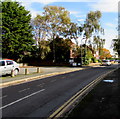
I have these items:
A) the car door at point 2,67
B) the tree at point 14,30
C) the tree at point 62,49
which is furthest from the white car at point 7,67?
the tree at point 62,49

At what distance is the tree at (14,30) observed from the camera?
4500 cm

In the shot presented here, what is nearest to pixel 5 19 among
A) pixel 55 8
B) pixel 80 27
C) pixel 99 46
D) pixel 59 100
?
pixel 55 8

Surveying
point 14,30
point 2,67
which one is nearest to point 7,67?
point 2,67

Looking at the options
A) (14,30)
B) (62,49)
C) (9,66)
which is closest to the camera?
(9,66)

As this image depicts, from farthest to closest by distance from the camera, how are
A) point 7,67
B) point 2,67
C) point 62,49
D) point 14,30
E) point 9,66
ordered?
point 62,49 < point 14,30 < point 9,66 < point 7,67 < point 2,67

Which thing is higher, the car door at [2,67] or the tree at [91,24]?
the tree at [91,24]

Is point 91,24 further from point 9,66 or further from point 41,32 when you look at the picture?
point 9,66

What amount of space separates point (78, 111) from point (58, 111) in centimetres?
76

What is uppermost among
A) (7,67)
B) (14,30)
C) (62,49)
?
(14,30)

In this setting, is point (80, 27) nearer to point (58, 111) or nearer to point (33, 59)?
point (33, 59)

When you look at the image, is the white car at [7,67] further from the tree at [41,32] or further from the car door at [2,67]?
the tree at [41,32]

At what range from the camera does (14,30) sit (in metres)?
46.7

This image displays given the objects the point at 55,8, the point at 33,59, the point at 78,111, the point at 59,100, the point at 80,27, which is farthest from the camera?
the point at 33,59

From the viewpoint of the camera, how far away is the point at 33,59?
6159 centimetres
